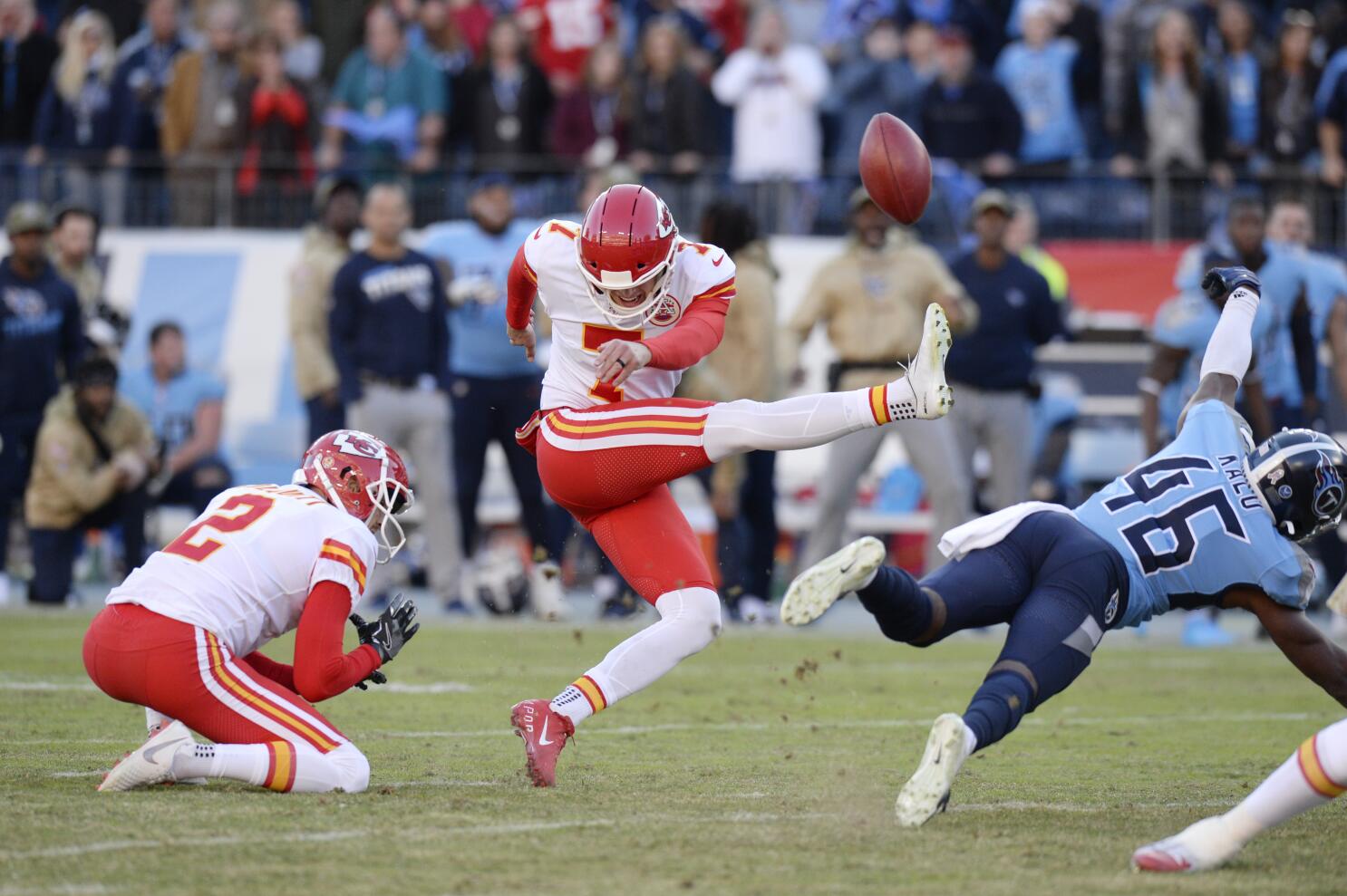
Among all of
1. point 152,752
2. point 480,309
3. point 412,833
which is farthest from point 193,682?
point 480,309

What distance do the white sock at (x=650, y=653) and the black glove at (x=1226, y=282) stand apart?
1791mm

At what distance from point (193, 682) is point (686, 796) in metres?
1.27

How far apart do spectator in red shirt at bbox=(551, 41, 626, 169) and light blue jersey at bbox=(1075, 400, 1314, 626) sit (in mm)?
8856

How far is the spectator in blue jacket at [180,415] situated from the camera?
12.3 m

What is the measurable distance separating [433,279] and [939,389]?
19.1 feet

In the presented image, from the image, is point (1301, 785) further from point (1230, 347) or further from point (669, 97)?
point (669, 97)

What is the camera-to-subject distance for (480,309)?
10.9m

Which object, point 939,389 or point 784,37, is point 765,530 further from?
point 939,389

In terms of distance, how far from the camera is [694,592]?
5418 millimetres

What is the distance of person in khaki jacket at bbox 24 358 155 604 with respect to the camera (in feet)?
35.9

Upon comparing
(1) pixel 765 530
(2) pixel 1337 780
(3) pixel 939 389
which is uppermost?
(3) pixel 939 389

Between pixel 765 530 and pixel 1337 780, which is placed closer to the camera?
pixel 1337 780

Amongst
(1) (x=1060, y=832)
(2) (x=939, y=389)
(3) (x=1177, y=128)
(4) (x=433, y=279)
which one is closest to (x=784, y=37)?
(3) (x=1177, y=128)

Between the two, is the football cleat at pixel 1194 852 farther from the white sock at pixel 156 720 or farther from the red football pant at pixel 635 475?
the white sock at pixel 156 720
